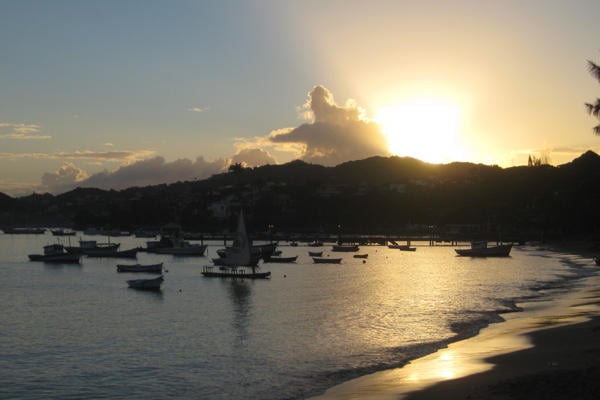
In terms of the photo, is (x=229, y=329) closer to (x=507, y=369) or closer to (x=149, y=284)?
(x=507, y=369)

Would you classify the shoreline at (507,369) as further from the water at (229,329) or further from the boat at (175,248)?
the boat at (175,248)

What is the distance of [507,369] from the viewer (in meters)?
23.6

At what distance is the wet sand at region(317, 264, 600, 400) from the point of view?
→ 18609 mm

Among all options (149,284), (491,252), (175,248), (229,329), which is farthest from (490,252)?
(229,329)

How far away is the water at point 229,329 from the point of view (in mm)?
25969

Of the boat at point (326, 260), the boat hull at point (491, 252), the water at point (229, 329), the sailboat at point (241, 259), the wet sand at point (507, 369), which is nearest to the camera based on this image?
the wet sand at point (507, 369)

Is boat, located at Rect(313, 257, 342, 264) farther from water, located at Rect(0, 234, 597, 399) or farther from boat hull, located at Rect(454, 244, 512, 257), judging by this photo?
boat hull, located at Rect(454, 244, 512, 257)

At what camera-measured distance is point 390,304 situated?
52.9 metres

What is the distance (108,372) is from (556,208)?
158 m

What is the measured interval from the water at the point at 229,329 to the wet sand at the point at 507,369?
5.71 ft

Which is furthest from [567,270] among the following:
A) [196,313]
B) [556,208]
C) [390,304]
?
[556,208]

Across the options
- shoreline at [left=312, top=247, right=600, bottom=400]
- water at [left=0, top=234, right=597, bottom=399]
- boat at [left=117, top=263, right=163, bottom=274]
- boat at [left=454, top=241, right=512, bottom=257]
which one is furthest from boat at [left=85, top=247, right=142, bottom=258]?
shoreline at [left=312, top=247, right=600, bottom=400]

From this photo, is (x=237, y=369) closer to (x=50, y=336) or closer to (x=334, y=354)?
(x=334, y=354)

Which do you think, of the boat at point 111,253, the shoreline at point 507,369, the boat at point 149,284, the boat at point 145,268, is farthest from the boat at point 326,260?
the shoreline at point 507,369
